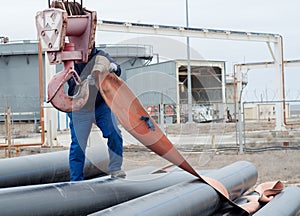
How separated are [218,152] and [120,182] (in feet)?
29.5

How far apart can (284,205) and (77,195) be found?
2.17 m

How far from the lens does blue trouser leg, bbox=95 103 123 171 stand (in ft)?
13.4

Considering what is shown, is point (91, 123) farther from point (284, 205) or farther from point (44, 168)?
point (284, 205)

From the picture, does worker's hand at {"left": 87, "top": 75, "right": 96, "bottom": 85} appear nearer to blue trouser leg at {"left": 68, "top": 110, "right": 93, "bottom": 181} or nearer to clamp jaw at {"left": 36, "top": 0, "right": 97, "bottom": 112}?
clamp jaw at {"left": 36, "top": 0, "right": 97, "bottom": 112}

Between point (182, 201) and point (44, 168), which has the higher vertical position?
point (44, 168)

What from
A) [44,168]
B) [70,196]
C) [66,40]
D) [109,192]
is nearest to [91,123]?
[109,192]

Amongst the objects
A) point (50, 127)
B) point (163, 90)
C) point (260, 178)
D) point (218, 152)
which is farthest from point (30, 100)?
point (163, 90)

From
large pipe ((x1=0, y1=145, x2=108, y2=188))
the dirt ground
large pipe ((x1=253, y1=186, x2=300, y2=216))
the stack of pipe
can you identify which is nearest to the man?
the stack of pipe

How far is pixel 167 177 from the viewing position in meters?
4.93

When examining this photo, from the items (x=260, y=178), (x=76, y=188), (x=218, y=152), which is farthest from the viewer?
(x=218, y=152)

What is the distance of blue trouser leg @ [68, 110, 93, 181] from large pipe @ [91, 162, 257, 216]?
0.73 meters

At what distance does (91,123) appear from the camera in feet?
13.6

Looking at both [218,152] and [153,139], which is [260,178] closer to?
[218,152]

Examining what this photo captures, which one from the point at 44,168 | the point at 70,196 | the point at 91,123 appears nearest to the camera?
the point at 70,196
